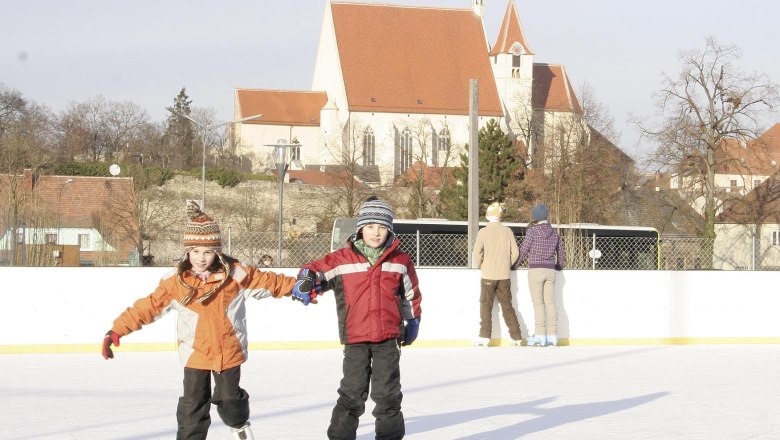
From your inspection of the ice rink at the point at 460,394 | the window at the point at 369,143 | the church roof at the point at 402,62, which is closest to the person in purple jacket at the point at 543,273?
the ice rink at the point at 460,394

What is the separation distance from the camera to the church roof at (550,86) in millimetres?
88500

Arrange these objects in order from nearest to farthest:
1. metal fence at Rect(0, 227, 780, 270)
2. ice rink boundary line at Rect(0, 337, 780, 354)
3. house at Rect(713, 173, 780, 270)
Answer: ice rink boundary line at Rect(0, 337, 780, 354) < metal fence at Rect(0, 227, 780, 270) < house at Rect(713, 173, 780, 270)

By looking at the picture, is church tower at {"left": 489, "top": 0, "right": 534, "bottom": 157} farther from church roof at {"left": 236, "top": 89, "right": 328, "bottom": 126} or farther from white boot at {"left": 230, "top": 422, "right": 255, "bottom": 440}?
white boot at {"left": 230, "top": 422, "right": 255, "bottom": 440}

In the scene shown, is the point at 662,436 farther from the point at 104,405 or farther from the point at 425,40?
the point at 425,40

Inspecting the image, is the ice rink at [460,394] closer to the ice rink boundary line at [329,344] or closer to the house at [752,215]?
the ice rink boundary line at [329,344]

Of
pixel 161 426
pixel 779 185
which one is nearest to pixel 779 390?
pixel 161 426

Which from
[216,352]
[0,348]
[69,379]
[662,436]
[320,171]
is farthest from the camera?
[320,171]

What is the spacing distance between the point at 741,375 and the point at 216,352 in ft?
19.0

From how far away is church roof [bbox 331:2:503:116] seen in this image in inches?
3182

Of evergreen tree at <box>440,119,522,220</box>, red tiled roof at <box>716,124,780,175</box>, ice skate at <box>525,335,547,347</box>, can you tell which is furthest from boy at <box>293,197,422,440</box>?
evergreen tree at <box>440,119,522,220</box>

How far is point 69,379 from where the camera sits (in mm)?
8984

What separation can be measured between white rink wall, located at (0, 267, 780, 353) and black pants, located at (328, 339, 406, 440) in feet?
21.6

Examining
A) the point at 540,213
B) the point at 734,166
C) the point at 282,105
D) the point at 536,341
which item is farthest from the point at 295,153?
the point at 536,341

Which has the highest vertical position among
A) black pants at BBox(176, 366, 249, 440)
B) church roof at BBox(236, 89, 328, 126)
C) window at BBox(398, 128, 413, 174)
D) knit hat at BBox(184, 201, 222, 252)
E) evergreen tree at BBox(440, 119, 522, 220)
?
church roof at BBox(236, 89, 328, 126)
